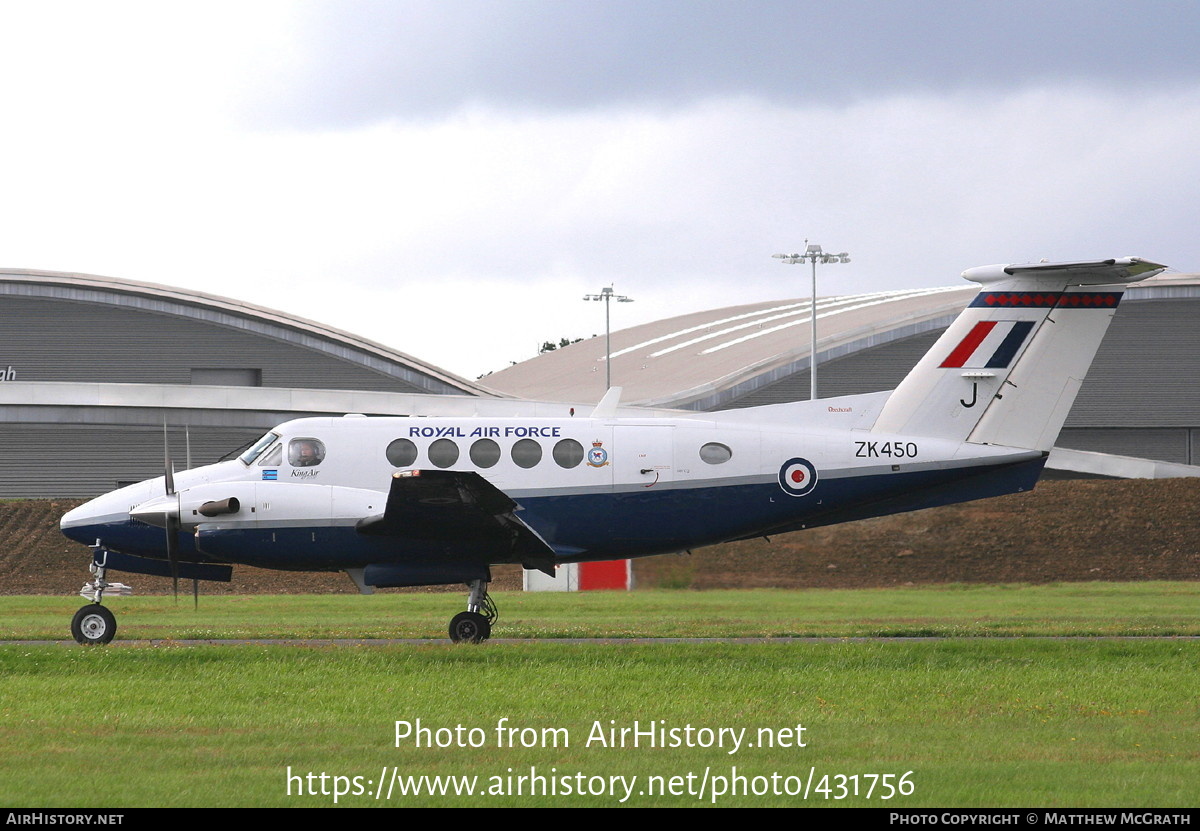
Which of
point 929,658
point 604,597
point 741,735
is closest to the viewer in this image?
point 741,735

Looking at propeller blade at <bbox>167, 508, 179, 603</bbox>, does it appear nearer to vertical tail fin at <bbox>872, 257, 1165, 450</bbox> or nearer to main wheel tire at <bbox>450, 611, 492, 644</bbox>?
main wheel tire at <bbox>450, 611, 492, 644</bbox>

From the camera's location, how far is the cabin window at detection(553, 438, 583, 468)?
1975 cm

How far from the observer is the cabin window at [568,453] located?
19750 mm

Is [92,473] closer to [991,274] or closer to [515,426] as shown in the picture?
[515,426]

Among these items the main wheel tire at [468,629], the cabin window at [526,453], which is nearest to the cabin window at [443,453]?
the cabin window at [526,453]

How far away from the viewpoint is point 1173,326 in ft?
205

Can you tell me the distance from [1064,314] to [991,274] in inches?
48.8

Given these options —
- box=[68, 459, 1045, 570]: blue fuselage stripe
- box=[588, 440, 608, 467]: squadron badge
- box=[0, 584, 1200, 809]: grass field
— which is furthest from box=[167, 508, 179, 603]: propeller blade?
box=[588, 440, 608, 467]: squadron badge

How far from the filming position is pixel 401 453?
19.6m

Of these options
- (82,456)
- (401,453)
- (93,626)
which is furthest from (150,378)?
(401,453)

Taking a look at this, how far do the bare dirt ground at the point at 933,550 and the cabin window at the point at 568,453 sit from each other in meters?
20.6

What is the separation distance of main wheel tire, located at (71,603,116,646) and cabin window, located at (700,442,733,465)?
8909mm
